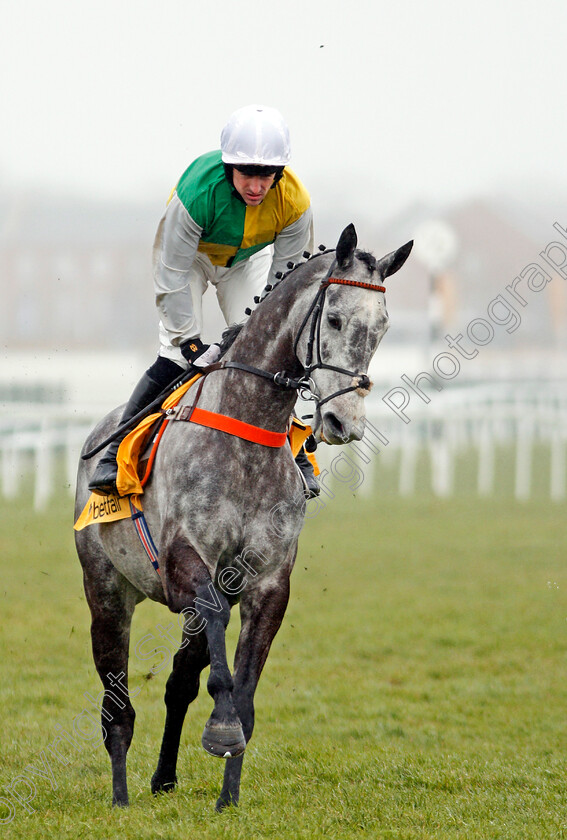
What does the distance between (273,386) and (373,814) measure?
1962mm

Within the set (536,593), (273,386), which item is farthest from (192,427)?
(536,593)

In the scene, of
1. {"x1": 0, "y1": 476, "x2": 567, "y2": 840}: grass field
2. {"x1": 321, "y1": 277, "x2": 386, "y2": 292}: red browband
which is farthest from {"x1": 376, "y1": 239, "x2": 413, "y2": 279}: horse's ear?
{"x1": 0, "y1": 476, "x2": 567, "y2": 840}: grass field

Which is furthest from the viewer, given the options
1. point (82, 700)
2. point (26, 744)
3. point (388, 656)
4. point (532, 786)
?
point (388, 656)

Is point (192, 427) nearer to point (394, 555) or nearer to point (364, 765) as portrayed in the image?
point (364, 765)

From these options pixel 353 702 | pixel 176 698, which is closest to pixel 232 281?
pixel 176 698

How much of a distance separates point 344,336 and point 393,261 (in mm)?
451

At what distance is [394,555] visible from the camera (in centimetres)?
1276

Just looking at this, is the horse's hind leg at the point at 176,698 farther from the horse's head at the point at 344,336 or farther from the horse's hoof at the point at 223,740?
the horse's head at the point at 344,336

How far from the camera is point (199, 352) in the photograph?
4805mm

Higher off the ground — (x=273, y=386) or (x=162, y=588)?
(x=273, y=386)

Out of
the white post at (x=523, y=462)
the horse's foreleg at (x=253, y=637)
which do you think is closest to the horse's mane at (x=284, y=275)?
the horse's foreleg at (x=253, y=637)

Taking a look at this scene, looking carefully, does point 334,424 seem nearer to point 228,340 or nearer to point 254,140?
point 228,340

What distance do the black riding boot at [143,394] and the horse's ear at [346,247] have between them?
1245mm

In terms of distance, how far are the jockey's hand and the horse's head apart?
65cm
